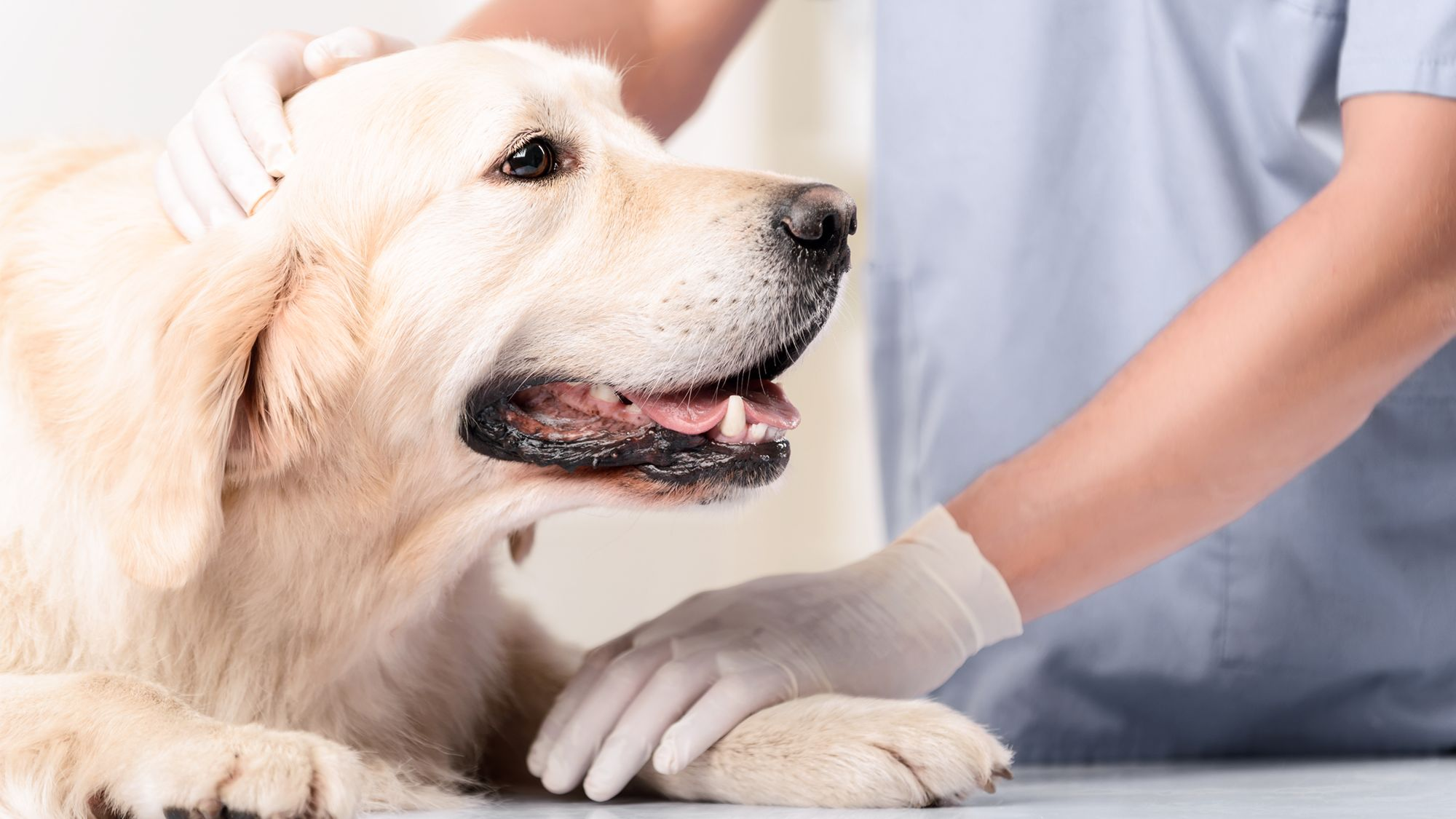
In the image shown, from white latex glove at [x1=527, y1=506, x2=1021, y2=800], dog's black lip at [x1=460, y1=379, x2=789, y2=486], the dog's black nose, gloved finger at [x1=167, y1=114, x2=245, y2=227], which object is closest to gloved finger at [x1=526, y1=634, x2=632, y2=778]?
white latex glove at [x1=527, y1=506, x2=1021, y2=800]

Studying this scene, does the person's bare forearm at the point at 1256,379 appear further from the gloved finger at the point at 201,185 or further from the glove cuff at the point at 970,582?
the gloved finger at the point at 201,185

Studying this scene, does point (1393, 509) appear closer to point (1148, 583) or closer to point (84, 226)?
point (1148, 583)

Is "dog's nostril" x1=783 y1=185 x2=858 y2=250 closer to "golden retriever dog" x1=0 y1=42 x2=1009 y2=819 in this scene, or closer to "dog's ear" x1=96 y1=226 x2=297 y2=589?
"golden retriever dog" x1=0 y1=42 x2=1009 y2=819

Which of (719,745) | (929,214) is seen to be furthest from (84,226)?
(929,214)

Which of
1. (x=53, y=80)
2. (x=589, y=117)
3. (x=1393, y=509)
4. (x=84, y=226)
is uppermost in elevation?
(x=589, y=117)

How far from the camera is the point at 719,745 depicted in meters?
1.22

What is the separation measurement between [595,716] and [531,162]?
1.80 ft

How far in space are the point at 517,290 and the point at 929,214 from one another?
0.88 metres

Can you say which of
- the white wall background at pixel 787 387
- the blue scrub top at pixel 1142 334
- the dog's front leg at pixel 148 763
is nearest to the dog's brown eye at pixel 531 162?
the dog's front leg at pixel 148 763

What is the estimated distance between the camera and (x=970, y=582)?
142 cm

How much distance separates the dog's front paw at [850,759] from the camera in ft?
3.65

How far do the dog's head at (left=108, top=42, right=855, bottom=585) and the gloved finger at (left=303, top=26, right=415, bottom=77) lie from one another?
13cm

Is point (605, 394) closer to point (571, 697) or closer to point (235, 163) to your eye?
point (571, 697)

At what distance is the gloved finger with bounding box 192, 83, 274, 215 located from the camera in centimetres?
125
